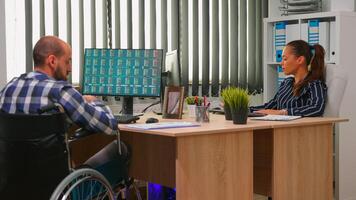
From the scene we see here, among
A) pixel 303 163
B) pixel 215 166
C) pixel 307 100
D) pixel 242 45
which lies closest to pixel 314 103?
pixel 307 100

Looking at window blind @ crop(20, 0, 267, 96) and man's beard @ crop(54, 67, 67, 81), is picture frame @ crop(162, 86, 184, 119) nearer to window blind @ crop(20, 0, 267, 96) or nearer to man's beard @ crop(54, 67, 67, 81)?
man's beard @ crop(54, 67, 67, 81)

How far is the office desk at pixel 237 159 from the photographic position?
7.95 ft

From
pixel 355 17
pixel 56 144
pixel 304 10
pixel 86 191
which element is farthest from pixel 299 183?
pixel 304 10

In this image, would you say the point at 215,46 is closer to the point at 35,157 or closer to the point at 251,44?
the point at 251,44

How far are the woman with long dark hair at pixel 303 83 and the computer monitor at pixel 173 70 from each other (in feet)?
1.87

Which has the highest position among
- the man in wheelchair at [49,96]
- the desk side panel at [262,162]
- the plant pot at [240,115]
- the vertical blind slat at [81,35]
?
the vertical blind slat at [81,35]

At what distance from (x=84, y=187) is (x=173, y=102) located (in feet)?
2.89

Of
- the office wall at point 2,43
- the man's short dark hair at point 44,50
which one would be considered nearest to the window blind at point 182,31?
the office wall at point 2,43

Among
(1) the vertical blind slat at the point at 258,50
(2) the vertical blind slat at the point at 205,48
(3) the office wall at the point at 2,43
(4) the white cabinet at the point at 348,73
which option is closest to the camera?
(3) the office wall at the point at 2,43

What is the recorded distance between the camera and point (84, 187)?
233cm

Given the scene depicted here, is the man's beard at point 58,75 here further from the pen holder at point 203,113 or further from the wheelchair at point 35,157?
the pen holder at point 203,113

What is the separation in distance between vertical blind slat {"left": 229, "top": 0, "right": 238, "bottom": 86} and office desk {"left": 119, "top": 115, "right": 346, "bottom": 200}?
163cm

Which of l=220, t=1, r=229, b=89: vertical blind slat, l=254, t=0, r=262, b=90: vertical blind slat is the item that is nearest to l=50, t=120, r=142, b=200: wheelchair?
l=220, t=1, r=229, b=89: vertical blind slat

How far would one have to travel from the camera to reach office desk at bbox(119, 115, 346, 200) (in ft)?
7.95
